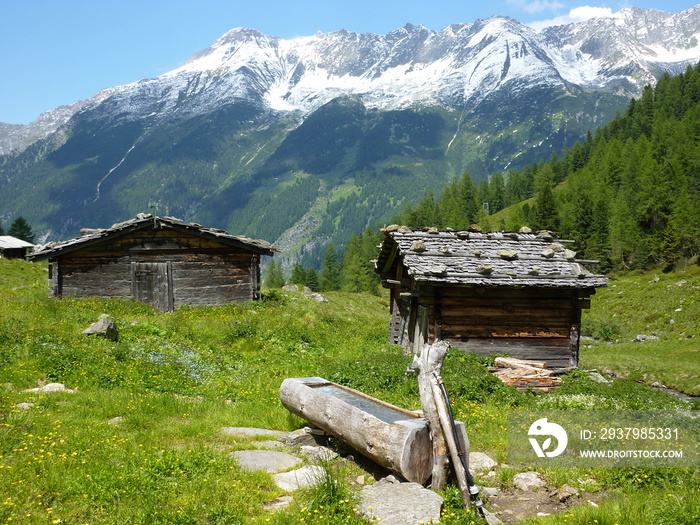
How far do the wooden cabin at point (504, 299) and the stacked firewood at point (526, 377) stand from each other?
1.52 meters

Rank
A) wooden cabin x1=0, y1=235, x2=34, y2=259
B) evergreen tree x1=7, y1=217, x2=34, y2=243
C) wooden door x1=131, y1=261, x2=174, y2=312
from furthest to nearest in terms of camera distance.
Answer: evergreen tree x1=7, y1=217, x2=34, y2=243, wooden cabin x1=0, y1=235, x2=34, y2=259, wooden door x1=131, y1=261, x2=174, y2=312

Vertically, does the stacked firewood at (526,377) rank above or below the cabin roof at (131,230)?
below

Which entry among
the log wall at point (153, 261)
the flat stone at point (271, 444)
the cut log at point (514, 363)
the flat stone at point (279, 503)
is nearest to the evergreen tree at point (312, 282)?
the log wall at point (153, 261)

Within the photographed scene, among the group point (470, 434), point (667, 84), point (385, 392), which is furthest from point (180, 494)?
point (667, 84)

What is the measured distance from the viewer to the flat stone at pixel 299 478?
7.28 m

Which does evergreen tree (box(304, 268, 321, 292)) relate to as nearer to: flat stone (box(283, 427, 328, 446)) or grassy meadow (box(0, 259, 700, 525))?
grassy meadow (box(0, 259, 700, 525))

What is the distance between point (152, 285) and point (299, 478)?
73.0 feet

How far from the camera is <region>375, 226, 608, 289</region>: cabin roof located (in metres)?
17.6

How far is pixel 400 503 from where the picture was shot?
6547mm

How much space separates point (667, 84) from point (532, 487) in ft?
526

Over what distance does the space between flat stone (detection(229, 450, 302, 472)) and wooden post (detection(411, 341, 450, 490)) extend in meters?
2.32

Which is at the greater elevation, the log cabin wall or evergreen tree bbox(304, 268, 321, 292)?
the log cabin wall

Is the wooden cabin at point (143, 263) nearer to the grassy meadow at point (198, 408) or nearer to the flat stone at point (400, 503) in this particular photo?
the grassy meadow at point (198, 408)

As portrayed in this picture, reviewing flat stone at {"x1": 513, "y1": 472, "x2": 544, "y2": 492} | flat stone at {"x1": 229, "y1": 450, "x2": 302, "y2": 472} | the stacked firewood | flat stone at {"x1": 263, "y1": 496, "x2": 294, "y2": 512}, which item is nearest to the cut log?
the stacked firewood
